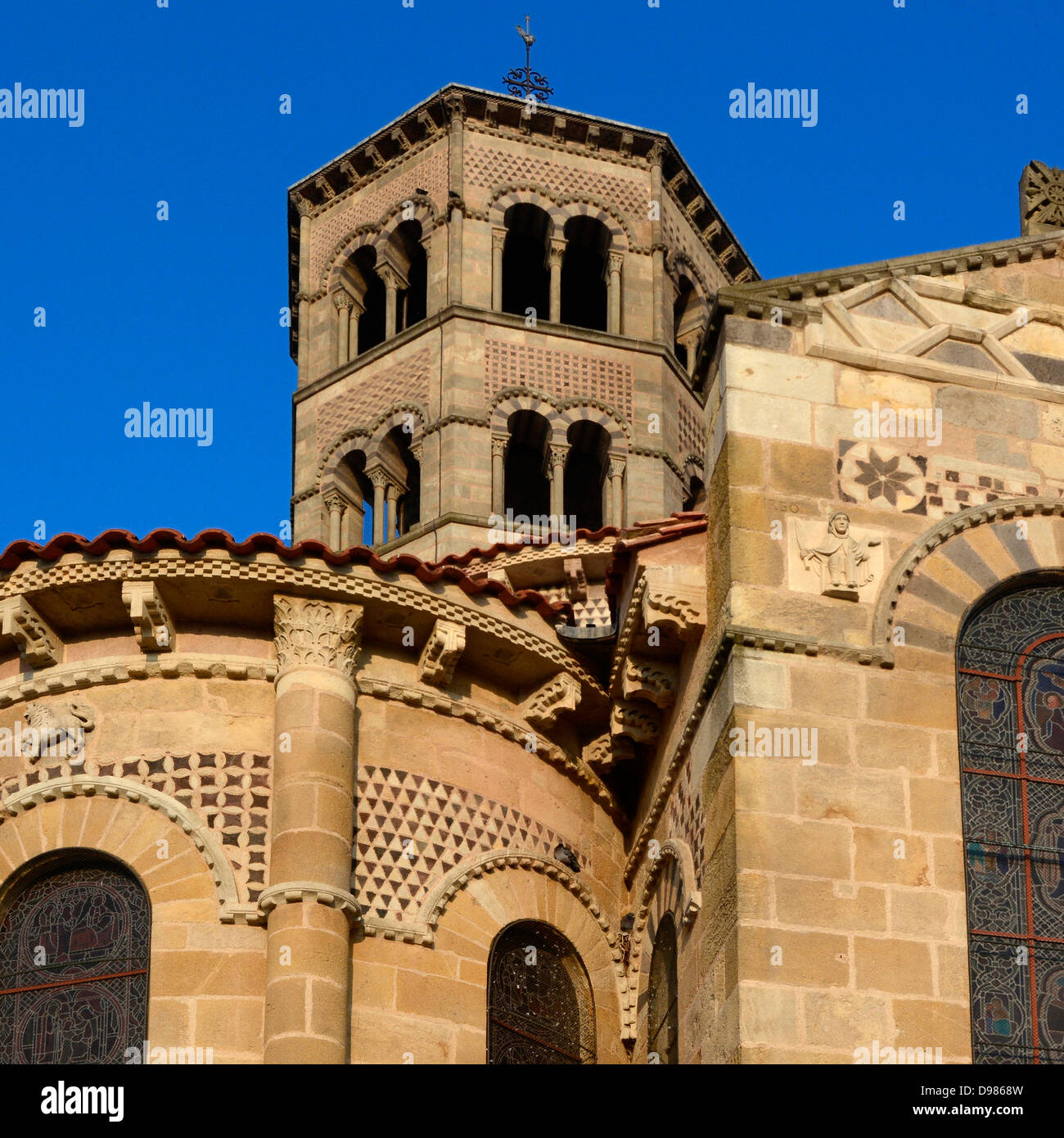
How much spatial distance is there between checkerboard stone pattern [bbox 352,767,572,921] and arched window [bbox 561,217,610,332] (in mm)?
18158

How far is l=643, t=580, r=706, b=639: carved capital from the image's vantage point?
63.2 feet

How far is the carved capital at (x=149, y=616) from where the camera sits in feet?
63.8

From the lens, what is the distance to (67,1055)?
1830 cm

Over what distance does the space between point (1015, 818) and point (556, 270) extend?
19.6 meters

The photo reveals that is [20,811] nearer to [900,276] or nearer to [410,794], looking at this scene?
[410,794]

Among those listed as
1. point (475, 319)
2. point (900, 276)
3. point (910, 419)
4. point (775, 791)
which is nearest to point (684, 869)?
point (775, 791)

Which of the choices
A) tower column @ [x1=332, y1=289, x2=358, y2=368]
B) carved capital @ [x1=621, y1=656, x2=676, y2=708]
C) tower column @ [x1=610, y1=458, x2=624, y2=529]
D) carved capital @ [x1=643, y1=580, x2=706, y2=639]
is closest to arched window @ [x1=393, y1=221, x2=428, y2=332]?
tower column @ [x1=332, y1=289, x2=358, y2=368]

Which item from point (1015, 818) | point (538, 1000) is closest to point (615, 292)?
point (538, 1000)
